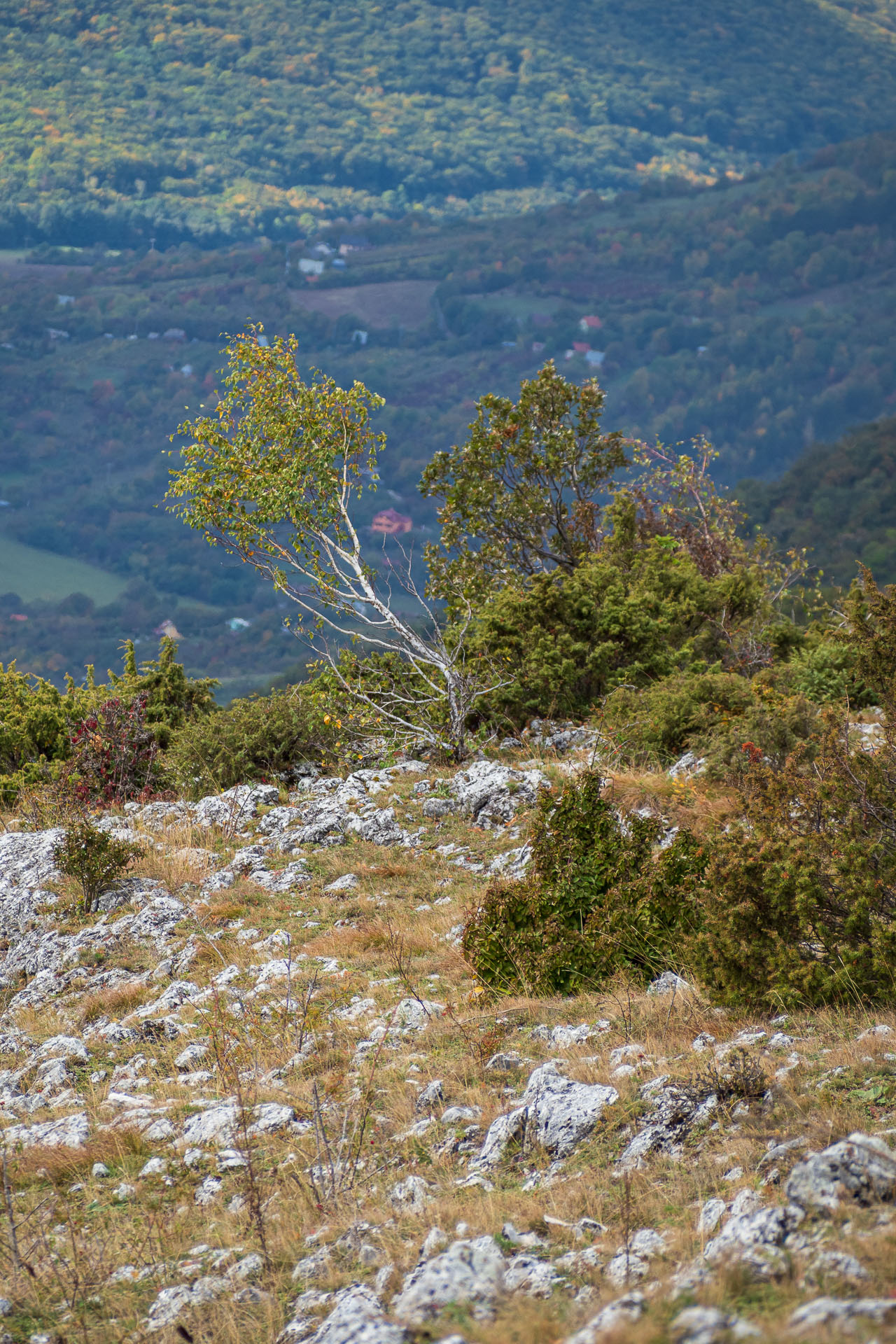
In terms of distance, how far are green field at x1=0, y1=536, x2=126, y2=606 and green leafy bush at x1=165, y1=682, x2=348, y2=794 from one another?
6432 inches

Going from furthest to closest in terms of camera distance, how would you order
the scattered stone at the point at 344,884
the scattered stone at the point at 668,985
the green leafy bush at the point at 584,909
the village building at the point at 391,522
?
the village building at the point at 391,522
the scattered stone at the point at 344,884
the green leafy bush at the point at 584,909
the scattered stone at the point at 668,985

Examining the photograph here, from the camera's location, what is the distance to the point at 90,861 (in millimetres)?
9875

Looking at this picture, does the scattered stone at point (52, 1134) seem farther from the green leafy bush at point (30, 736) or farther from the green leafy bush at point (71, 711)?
the green leafy bush at point (30, 736)

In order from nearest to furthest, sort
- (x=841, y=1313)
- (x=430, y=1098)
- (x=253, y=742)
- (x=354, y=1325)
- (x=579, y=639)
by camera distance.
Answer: (x=841, y=1313), (x=354, y=1325), (x=430, y=1098), (x=253, y=742), (x=579, y=639)

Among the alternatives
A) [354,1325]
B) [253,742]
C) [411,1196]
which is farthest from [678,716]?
[354,1325]

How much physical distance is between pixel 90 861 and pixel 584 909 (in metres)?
4.77

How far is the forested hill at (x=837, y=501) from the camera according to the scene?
259 ft

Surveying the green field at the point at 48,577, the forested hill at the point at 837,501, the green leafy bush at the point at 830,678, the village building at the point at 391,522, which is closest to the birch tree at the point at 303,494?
the green leafy bush at the point at 830,678

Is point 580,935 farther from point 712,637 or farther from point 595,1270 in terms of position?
point 712,637

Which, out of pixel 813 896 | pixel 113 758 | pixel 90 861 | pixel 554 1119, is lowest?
pixel 113 758

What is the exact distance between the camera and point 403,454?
19675cm

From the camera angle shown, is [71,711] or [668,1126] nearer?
[668,1126]

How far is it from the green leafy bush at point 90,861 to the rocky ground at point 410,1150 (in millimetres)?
849

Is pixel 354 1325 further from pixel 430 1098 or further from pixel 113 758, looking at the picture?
pixel 113 758
